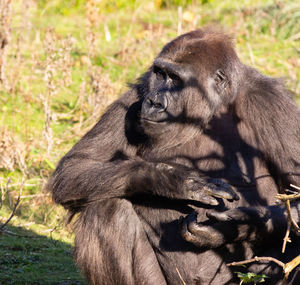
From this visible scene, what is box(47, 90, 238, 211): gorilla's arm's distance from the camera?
4.50 metres

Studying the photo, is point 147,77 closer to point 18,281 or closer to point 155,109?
point 155,109

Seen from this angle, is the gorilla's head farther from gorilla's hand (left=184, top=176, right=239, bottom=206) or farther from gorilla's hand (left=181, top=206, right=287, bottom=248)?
gorilla's hand (left=181, top=206, right=287, bottom=248)

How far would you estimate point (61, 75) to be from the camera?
9133 millimetres

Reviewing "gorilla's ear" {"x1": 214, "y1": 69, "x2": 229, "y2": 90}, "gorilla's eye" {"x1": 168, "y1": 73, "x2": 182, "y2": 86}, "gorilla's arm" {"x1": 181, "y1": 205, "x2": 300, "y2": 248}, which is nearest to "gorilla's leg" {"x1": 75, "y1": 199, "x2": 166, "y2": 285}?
"gorilla's arm" {"x1": 181, "y1": 205, "x2": 300, "y2": 248}

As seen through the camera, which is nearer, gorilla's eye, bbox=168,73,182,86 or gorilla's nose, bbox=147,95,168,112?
gorilla's nose, bbox=147,95,168,112

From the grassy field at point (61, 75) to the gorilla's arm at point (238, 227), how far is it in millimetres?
1569

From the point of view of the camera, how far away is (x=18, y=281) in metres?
5.30

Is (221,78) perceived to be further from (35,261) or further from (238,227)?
(35,261)

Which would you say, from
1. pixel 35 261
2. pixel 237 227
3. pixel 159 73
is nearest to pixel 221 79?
pixel 159 73

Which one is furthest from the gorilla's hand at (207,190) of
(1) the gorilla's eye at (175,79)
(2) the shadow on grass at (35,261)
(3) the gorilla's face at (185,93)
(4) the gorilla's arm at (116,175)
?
(2) the shadow on grass at (35,261)

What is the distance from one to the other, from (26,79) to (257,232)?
5.94m

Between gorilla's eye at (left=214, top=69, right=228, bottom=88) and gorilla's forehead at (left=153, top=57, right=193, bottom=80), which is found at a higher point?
gorilla's forehead at (left=153, top=57, right=193, bottom=80)

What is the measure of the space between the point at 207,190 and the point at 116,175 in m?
0.77

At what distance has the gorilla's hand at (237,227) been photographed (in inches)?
170
